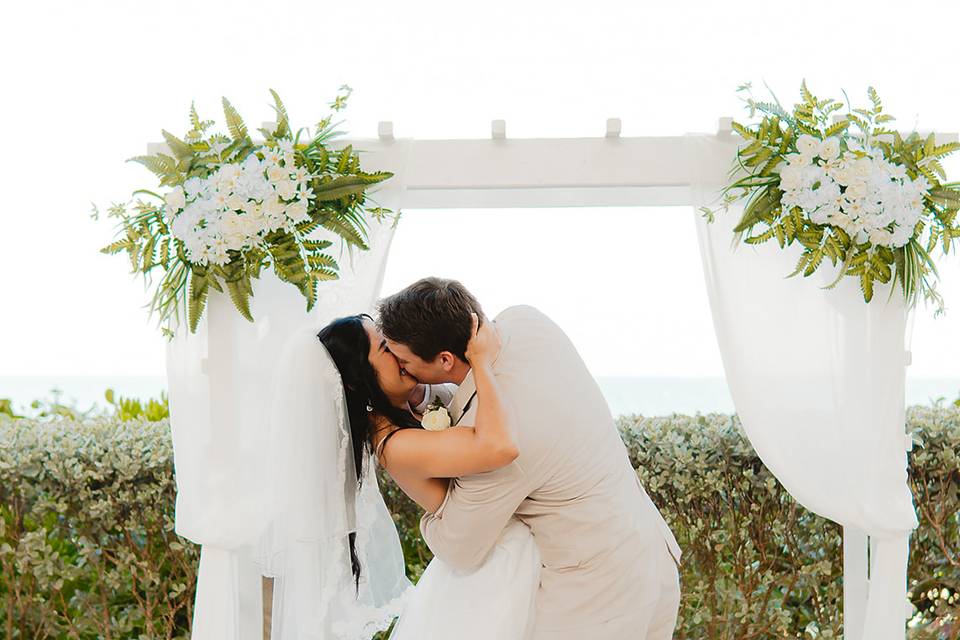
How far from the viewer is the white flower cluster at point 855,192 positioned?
294 centimetres

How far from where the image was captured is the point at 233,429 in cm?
311

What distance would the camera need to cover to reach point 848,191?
2.95m

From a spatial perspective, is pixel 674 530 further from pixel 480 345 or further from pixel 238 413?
pixel 238 413

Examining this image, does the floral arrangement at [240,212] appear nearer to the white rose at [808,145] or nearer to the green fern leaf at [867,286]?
the white rose at [808,145]

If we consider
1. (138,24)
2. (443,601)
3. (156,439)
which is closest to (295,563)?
(443,601)

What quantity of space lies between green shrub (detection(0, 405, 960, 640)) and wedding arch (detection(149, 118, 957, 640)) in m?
0.61

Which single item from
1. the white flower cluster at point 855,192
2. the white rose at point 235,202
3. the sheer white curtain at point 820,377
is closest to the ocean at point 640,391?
the sheer white curtain at point 820,377

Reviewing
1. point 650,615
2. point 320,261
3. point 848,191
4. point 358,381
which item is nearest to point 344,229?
point 320,261

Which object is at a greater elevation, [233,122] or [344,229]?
[233,122]

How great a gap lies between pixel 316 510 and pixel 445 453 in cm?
44

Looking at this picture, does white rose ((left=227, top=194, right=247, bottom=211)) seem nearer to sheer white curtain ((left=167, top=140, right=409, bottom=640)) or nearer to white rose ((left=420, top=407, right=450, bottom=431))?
sheer white curtain ((left=167, top=140, right=409, bottom=640))

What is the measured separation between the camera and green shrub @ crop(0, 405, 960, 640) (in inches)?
147

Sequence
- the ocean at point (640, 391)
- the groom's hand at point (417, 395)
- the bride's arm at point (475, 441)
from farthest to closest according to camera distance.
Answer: the ocean at point (640, 391), the groom's hand at point (417, 395), the bride's arm at point (475, 441)

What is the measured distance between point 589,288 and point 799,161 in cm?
1960
